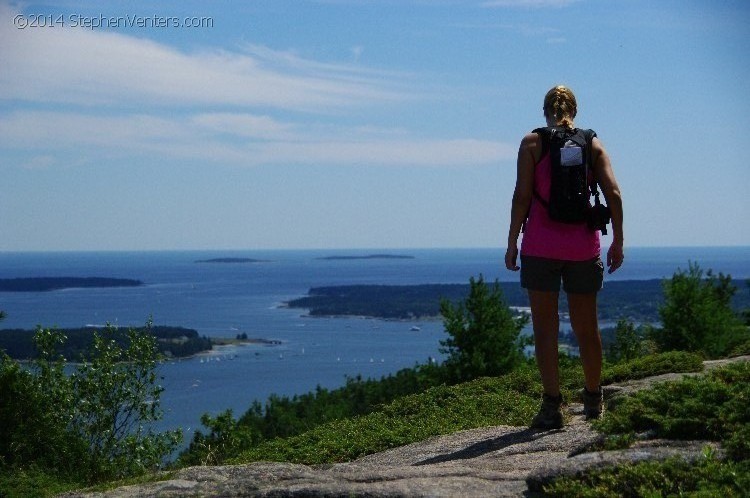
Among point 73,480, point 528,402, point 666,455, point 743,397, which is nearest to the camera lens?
point 666,455

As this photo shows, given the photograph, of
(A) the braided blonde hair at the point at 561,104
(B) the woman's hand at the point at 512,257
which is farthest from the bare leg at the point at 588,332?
(A) the braided blonde hair at the point at 561,104

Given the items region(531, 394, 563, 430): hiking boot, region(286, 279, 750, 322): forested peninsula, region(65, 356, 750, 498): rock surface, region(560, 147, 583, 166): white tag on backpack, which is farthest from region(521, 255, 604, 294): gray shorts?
region(286, 279, 750, 322): forested peninsula

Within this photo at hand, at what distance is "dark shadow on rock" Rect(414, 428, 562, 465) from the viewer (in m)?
5.17

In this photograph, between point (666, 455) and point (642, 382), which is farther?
point (642, 382)

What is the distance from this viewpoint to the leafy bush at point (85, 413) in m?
7.12

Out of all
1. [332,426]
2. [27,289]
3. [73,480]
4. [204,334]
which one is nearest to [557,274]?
[332,426]

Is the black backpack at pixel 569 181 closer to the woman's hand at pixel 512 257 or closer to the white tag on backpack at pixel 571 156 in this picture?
the white tag on backpack at pixel 571 156

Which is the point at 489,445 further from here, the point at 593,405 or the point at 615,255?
the point at 615,255

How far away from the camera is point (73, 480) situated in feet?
21.8

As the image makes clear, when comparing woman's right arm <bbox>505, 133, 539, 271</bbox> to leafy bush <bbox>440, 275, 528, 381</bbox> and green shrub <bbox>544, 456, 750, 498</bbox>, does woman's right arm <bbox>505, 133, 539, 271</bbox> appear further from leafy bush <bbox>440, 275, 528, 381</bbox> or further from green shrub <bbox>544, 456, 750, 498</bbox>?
leafy bush <bbox>440, 275, 528, 381</bbox>

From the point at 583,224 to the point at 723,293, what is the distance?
32.7ft

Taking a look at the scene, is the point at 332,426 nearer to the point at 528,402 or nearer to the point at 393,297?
the point at 528,402

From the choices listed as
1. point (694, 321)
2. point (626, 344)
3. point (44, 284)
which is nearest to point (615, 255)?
point (694, 321)

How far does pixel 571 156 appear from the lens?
16.9ft
